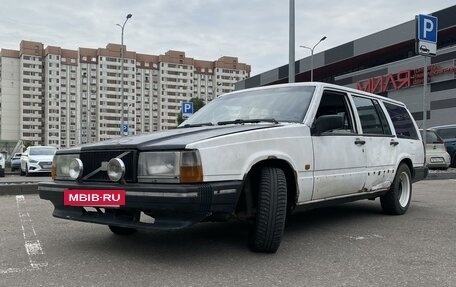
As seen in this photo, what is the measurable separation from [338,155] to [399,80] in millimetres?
36024

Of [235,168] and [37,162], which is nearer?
[235,168]

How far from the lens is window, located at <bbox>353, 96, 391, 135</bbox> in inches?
219

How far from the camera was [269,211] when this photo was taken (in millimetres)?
3736

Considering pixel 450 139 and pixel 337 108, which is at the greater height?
pixel 337 108

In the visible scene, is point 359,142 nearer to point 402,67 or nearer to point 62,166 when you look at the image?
point 62,166

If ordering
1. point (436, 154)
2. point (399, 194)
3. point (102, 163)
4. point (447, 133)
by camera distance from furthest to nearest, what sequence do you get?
1. point (447, 133)
2. point (436, 154)
3. point (399, 194)
4. point (102, 163)

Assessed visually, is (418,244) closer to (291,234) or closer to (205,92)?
(291,234)

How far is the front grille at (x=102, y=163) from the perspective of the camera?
3.62 m

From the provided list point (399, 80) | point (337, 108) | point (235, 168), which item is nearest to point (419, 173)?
point (337, 108)

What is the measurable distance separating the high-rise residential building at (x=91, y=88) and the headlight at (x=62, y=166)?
261 ft

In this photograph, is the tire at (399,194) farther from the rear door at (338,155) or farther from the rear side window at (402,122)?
the rear door at (338,155)

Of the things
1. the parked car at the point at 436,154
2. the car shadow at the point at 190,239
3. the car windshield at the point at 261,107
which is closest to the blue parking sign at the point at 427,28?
the parked car at the point at 436,154

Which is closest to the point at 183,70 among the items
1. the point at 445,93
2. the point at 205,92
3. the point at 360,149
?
the point at 205,92

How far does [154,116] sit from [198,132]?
8821 cm
